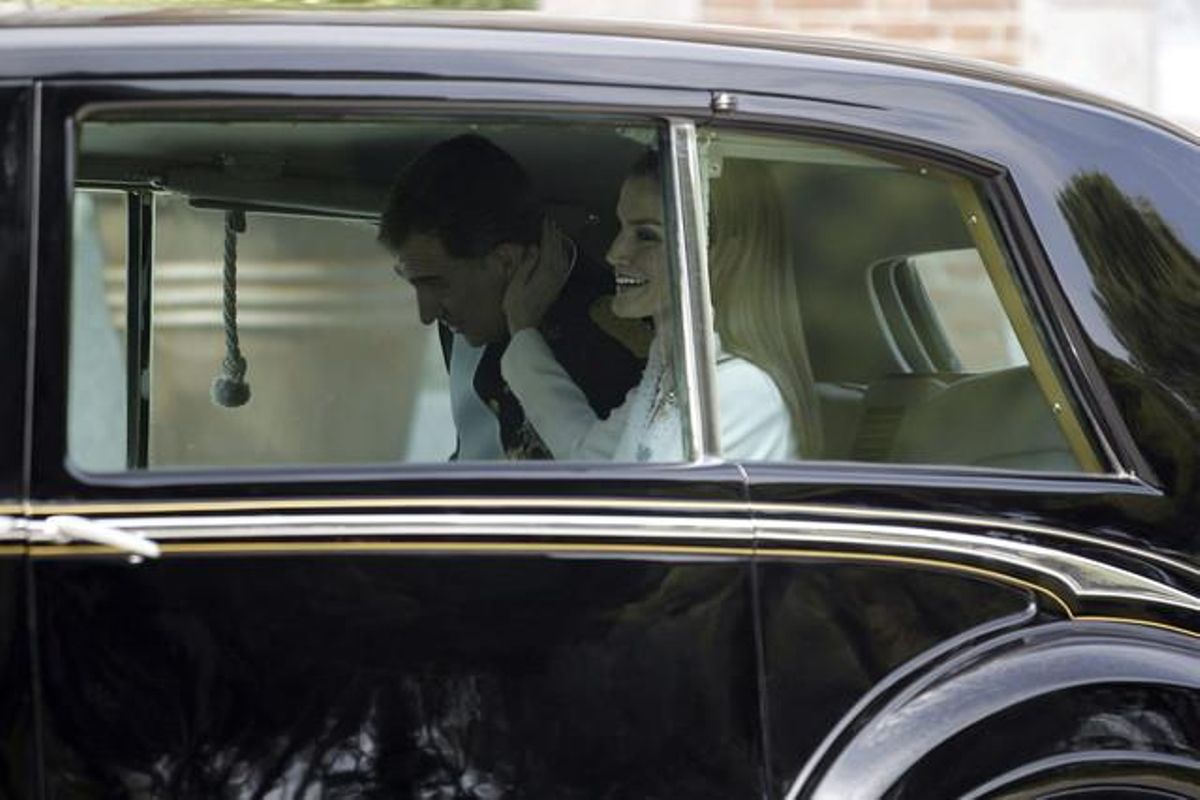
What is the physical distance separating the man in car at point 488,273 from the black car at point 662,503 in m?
0.06

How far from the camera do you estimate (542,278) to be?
10.9 ft

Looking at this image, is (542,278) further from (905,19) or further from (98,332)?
(905,19)

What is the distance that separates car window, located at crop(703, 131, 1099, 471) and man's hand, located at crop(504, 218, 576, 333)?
37 centimetres

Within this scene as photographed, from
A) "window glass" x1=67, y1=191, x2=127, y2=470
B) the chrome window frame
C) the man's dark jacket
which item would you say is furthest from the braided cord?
the chrome window frame

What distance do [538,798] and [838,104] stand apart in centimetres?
101

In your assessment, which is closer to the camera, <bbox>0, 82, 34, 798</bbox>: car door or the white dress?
<bbox>0, 82, 34, 798</bbox>: car door

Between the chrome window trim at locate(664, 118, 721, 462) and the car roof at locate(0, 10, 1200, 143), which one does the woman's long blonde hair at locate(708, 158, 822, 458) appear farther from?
the car roof at locate(0, 10, 1200, 143)

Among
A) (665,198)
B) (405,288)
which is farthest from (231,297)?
(665,198)

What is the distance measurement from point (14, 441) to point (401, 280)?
105 cm

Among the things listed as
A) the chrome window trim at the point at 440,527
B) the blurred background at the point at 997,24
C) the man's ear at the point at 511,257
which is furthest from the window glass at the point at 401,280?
the blurred background at the point at 997,24

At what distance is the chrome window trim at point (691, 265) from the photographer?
2.81m

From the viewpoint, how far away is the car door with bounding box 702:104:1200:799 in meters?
2.70

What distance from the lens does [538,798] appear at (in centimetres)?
267

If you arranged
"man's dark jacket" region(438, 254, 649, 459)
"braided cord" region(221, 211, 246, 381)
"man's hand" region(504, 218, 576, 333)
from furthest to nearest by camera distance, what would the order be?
"braided cord" region(221, 211, 246, 381) → "man's hand" region(504, 218, 576, 333) → "man's dark jacket" region(438, 254, 649, 459)
